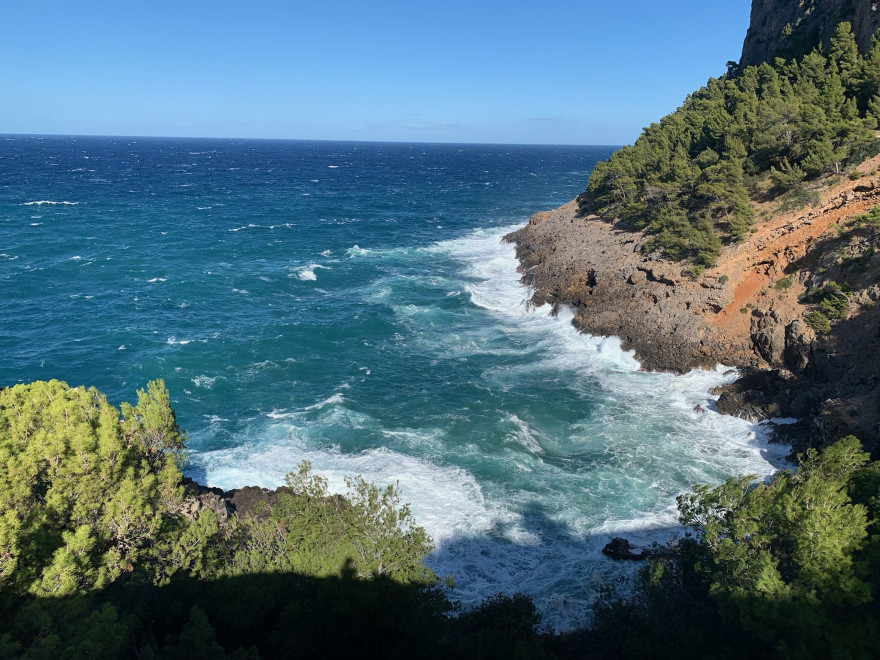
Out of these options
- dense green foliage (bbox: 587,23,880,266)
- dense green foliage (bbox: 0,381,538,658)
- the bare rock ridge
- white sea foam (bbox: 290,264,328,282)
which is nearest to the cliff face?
dense green foliage (bbox: 587,23,880,266)

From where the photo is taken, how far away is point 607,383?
144 feet

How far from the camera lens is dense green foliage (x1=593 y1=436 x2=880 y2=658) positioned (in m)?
15.6

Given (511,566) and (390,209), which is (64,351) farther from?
(390,209)

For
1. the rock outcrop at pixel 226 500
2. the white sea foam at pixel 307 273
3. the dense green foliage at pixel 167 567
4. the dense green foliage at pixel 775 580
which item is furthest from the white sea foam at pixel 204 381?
the dense green foliage at pixel 775 580

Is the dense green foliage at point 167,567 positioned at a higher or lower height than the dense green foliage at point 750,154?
lower

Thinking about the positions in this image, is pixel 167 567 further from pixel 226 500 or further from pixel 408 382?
pixel 408 382

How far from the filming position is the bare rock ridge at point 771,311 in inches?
1374

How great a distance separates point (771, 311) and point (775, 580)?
106 ft

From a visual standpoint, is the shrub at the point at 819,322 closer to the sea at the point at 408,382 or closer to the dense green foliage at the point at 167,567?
the sea at the point at 408,382

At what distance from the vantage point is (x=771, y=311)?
42.9 meters

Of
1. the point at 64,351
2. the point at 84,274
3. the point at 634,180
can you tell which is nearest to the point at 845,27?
the point at 634,180

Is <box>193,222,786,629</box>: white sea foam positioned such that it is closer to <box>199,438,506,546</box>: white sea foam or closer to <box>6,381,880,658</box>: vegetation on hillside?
<box>199,438,506,546</box>: white sea foam

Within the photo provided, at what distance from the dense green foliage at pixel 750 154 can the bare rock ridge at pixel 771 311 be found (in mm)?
2713

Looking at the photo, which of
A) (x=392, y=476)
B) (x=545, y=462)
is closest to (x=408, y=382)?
(x=392, y=476)
